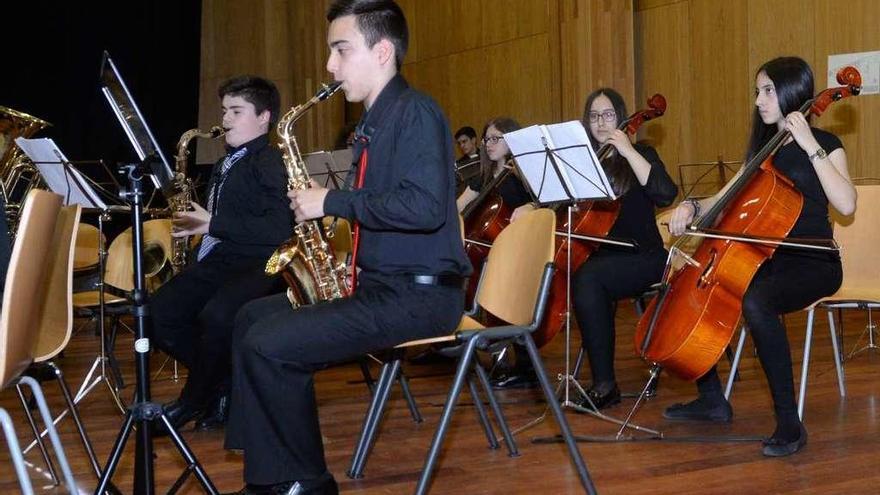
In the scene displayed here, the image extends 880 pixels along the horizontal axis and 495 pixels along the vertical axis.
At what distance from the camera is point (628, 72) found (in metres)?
7.79

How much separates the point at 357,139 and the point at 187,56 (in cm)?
765

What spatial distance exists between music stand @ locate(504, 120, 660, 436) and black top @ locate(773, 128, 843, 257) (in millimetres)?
575

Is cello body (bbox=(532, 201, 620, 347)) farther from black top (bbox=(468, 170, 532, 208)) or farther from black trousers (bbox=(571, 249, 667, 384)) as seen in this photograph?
black top (bbox=(468, 170, 532, 208))

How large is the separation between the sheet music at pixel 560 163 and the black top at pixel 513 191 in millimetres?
910

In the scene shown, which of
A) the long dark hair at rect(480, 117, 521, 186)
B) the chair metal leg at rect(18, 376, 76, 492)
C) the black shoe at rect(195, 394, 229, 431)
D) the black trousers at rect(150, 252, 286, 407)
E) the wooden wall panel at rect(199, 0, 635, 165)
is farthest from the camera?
the wooden wall panel at rect(199, 0, 635, 165)

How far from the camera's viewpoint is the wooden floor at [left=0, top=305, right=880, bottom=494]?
3020mm

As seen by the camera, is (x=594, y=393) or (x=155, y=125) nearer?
(x=594, y=393)

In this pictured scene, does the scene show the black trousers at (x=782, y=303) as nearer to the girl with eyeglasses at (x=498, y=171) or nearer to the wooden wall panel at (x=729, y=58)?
the girl with eyeglasses at (x=498, y=171)

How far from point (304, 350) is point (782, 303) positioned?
163 cm

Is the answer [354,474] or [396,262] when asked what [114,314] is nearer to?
[354,474]

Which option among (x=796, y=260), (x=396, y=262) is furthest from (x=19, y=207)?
(x=796, y=260)

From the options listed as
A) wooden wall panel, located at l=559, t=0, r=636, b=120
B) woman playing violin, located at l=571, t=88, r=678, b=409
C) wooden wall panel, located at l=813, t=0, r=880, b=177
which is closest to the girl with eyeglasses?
woman playing violin, located at l=571, t=88, r=678, b=409

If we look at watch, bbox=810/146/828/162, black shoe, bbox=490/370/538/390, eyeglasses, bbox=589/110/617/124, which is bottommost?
black shoe, bbox=490/370/538/390

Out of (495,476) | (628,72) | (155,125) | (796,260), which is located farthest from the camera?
(155,125)
